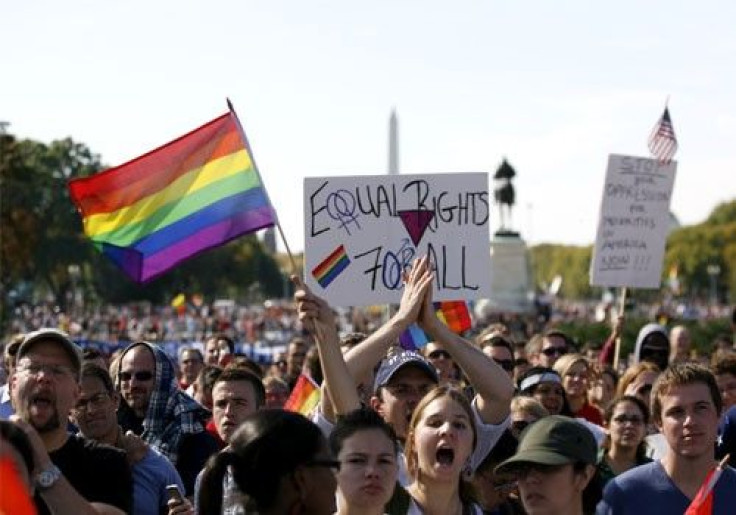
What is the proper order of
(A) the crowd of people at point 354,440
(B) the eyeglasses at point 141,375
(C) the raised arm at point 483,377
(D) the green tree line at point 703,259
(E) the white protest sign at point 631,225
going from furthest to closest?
(D) the green tree line at point 703,259, (E) the white protest sign at point 631,225, (B) the eyeglasses at point 141,375, (C) the raised arm at point 483,377, (A) the crowd of people at point 354,440

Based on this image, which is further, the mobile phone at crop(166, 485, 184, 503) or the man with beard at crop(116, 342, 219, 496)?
the man with beard at crop(116, 342, 219, 496)

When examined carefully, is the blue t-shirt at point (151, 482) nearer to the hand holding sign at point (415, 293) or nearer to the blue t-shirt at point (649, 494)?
the hand holding sign at point (415, 293)

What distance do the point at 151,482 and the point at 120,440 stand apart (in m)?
0.31

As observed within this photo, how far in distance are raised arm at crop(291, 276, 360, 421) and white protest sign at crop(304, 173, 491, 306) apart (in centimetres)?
236

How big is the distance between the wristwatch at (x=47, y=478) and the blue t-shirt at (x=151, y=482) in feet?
4.50

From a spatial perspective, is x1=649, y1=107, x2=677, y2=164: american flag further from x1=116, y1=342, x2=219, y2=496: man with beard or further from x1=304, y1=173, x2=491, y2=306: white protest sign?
x1=116, y1=342, x2=219, y2=496: man with beard

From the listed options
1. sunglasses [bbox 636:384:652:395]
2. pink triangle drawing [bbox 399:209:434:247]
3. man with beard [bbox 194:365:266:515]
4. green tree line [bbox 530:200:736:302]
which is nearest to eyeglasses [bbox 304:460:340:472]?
man with beard [bbox 194:365:266:515]

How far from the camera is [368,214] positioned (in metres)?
9.20

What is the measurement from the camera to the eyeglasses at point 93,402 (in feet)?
21.4

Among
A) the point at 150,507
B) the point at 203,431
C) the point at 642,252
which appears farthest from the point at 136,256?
the point at 642,252

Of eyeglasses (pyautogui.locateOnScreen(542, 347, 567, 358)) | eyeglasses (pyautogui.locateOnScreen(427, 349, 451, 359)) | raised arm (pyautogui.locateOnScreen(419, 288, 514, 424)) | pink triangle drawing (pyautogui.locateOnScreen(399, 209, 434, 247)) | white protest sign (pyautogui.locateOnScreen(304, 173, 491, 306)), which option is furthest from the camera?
eyeglasses (pyautogui.locateOnScreen(542, 347, 567, 358))

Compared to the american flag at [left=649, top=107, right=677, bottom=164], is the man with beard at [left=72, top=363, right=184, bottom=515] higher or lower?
lower

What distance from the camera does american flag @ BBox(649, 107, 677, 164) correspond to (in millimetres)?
16141

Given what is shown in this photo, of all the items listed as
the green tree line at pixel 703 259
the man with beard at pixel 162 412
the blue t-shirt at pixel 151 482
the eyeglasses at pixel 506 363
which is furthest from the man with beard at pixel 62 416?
the green tree line at pixel 703 259
